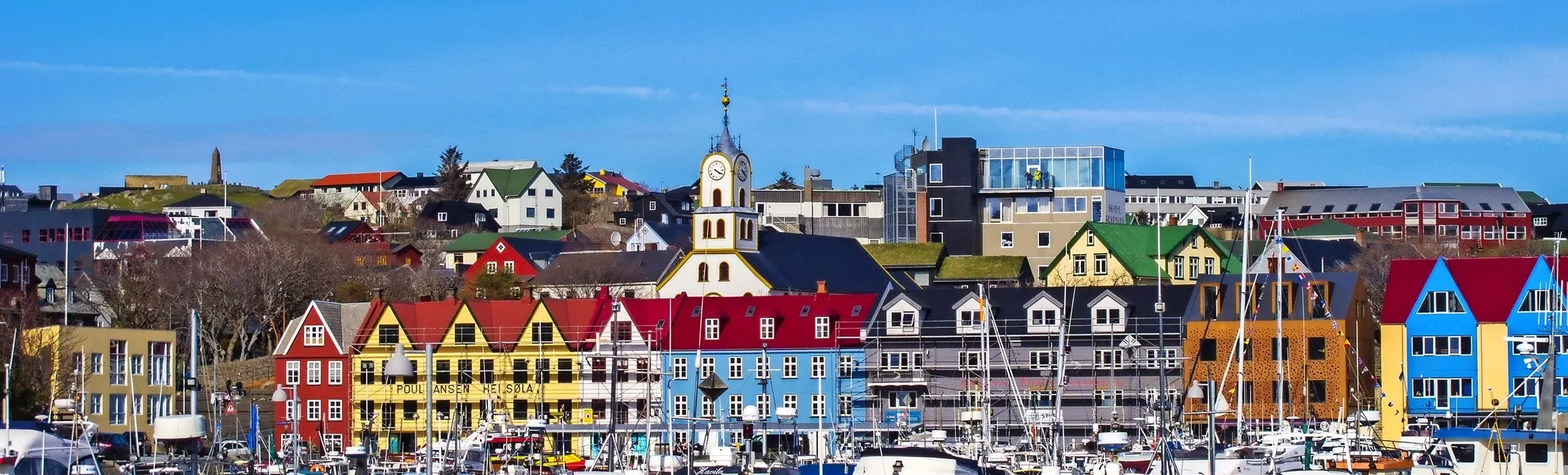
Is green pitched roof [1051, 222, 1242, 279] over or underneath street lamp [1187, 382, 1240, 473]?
over

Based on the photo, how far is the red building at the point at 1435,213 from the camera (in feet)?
576

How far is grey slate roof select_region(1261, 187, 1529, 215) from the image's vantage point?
17788 cm

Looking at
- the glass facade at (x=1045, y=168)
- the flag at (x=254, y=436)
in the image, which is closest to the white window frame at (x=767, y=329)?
the flag at (x=254, y=436)

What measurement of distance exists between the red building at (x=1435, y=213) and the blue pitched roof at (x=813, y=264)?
5971 cm

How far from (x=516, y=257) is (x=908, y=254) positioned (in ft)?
88.8

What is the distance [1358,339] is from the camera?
81062mm

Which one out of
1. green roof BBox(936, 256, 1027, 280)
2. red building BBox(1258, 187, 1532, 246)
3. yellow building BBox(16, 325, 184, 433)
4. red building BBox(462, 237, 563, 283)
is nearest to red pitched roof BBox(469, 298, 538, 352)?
yellow building BBox(16, 325, 184, 433)

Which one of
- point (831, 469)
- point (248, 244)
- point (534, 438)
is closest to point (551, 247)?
point (248, 244)

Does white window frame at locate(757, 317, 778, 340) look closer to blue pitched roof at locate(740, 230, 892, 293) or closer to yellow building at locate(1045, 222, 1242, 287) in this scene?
blue pitched roof at locate(740, 230, 892, 293)

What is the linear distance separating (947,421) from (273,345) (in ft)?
127

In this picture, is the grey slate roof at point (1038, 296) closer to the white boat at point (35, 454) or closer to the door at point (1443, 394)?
the door at point (1443, 394)

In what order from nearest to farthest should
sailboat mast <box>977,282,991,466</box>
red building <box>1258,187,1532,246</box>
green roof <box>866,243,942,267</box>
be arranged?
sailboat mast <box>977,282,991,466</box> → green roof <box>866,243,942,267</box> → red building <box>1258,187,1532,246</box>

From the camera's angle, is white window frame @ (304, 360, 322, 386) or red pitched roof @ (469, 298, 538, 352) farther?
red pitched roof @ (469, 298, 538, 352)

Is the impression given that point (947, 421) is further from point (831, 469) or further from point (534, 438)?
point (831, 469)
